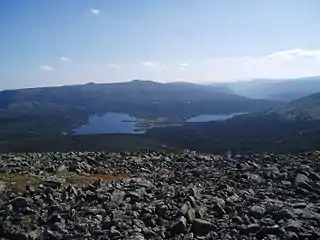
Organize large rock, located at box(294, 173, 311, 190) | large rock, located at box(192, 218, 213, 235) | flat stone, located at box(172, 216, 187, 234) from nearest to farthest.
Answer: flat stone, located at box(172, 216, 187, 234) < large rock, located at box(192, 218, 213, 235) < large rock, located at box(294, 173, 311, 190)

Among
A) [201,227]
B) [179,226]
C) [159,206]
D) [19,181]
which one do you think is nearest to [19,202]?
[19,181]

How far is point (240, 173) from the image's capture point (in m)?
34.1

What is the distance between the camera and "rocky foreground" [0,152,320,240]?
62.9 ft

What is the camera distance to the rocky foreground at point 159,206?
62.9 feet

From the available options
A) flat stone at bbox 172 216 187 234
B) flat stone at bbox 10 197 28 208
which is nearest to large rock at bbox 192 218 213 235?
flat stone at bbox 172 216 187 234

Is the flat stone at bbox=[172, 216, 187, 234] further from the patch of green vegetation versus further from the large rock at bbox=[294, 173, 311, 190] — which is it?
the large rock at bbox=[294, 173, 311, 190]

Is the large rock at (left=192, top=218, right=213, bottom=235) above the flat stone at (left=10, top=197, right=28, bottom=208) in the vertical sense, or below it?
below

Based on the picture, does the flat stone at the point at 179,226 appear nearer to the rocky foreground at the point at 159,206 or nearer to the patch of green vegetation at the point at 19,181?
the rocky foreground at the point at 159,206

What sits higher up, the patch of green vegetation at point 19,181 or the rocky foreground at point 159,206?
the patch of green vegetation at point 19,181

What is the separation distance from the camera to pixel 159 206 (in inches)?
862

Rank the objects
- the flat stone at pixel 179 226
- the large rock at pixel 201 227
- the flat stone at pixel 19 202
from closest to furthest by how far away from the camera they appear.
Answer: the flat stone at pixel 179 226 → the large rock at pixel 201 227 → the flat stone at pixel 19 202

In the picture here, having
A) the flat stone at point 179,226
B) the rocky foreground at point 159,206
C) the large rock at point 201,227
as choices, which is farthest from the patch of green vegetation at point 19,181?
the large rock at point 201,227

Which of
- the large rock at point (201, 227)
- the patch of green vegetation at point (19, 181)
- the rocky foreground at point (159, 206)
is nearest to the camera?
the rocky foreground at point (159, 206)

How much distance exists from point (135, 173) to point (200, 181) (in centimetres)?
668
